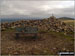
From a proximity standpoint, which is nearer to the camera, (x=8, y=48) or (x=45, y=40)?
(x=8, y=48)

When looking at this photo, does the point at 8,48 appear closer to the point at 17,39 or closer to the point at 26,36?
the point at 17,39

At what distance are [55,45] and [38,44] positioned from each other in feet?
6.96

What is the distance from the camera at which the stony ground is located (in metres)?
12.0

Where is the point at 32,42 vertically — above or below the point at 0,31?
below

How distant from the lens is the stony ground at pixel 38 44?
12000 millimetres

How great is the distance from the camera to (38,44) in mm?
13562

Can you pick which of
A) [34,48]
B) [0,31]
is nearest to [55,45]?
[34,48]

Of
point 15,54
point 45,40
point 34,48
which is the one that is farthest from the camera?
point 45,40

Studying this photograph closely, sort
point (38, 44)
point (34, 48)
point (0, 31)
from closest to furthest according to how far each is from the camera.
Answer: point (34, 48) < point (38, 44) < point (0, 31)

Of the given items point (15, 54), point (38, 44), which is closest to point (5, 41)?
point (15, 54)

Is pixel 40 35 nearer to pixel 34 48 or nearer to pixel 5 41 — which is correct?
pixel 34 48

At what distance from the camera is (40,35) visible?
1576 cm

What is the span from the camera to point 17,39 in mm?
14750

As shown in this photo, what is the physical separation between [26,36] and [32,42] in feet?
5.21
